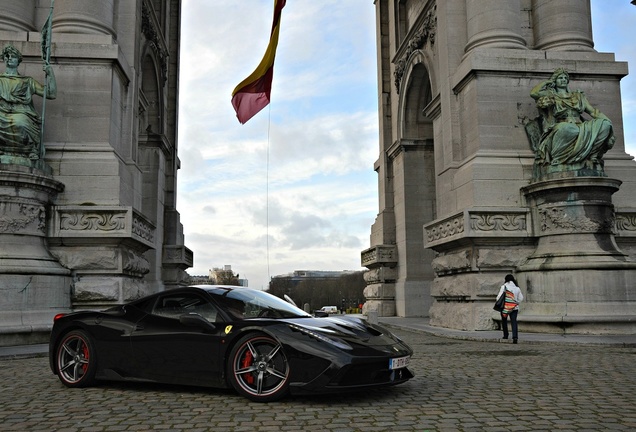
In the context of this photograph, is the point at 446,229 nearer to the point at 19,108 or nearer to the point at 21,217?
the point at 21,217

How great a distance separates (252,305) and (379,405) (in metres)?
1.78

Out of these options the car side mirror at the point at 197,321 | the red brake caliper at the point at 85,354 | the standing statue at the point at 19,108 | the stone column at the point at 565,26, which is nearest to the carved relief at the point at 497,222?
the stone column at the point at 565,26

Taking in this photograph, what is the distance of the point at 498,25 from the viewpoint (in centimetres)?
1585

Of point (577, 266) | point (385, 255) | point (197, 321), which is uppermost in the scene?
point (385, 255)

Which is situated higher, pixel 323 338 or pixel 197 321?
pixel 197 321

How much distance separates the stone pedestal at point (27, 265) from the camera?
38.2 ft

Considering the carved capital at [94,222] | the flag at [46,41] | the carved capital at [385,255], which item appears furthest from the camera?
the carved capital at [385,255]

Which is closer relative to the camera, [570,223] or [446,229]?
[570,223]

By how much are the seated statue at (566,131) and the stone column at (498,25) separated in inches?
62.8

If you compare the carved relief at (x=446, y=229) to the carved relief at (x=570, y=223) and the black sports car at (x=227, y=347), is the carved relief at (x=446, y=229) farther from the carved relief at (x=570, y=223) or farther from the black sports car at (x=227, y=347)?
the black sports car at (x=227, y=347)

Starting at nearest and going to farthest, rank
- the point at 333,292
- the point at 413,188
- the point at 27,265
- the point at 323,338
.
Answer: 1. the point at 323,338
2. the point at 27,265
3. the point at 413,188
4. the point at 333,292

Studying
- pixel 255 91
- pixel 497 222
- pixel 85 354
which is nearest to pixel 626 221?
pixel 497 222

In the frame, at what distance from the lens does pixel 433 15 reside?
781 inches

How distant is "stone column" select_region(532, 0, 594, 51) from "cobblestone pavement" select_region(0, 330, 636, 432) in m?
10.5
